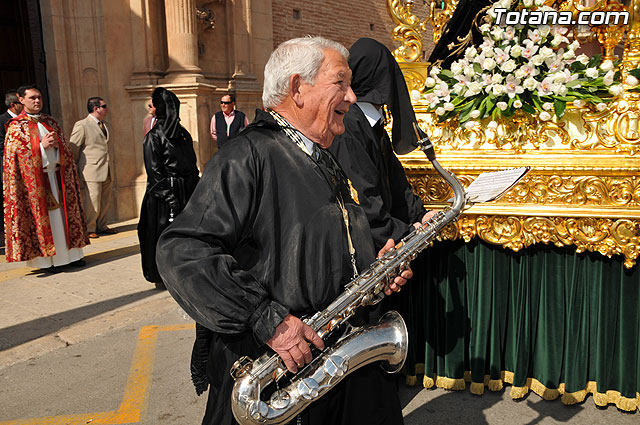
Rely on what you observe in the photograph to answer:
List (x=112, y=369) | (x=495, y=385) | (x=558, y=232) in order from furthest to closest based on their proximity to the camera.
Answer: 1. (x=112, y=369)
2. (x=495, y=385)
3. (x=558, y=232)

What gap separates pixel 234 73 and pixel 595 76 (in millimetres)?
8950

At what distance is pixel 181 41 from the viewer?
9266 millimetres

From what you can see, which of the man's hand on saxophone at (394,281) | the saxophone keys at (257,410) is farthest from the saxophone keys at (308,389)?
the man's hand on saxophone at (394,281)

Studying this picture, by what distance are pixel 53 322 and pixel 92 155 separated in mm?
3856

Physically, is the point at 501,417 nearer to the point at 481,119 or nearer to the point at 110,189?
the point at 481,119

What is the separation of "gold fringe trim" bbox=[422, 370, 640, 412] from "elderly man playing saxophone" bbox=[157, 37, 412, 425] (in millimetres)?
1622

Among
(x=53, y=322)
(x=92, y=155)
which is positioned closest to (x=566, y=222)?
(x=53, y=322)

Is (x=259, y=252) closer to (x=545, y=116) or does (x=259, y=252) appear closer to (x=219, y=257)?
(x=219, y=257)

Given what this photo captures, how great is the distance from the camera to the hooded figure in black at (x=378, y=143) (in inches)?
98.1

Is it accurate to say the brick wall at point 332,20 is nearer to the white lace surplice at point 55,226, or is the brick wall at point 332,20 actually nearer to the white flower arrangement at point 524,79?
the white lace surplice at point 55,226

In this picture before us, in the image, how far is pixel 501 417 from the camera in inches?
121

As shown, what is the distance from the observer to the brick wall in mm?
12875

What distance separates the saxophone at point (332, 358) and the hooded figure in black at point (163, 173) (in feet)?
13.0

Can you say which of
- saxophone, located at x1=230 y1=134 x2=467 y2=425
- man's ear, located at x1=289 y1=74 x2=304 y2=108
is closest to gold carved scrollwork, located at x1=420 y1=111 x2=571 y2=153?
saxophone, located at x1=230 y1=134 x2=467 y2=425
